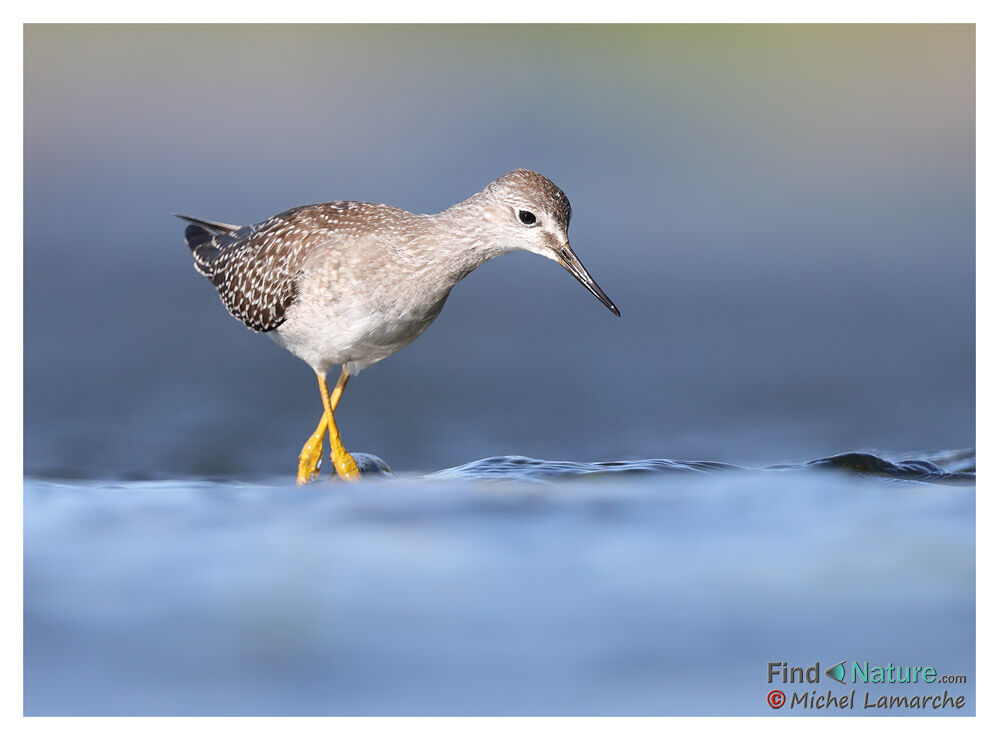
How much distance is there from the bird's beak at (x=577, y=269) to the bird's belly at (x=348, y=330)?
1.07 metres

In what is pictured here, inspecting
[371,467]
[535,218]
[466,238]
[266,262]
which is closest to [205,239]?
[266,262]

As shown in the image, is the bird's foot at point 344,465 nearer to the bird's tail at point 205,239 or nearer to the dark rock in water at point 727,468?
the dark rock in water at point 727,468

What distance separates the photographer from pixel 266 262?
9.81 metres

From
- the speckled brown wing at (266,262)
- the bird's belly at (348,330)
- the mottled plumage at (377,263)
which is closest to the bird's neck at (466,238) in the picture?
the mottled plumage at (377,263)

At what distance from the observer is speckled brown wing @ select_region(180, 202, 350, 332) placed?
31.3ft

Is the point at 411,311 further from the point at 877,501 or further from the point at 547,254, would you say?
the point at 877,501

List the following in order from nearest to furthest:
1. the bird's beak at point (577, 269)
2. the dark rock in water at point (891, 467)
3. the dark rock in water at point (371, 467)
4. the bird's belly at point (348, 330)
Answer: the bird's beak at point (577, 269), the bird's belly at point (348, 330), the dark rock in water at point (891, 467), the dark rock in water at point (371, 467)

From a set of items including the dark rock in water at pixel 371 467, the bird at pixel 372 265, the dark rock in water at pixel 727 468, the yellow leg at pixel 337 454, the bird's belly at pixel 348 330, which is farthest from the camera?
the dark rock in water at pixel 371 467

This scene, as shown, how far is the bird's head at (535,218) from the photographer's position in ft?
28.1

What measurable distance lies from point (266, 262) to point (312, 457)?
5.59 ft

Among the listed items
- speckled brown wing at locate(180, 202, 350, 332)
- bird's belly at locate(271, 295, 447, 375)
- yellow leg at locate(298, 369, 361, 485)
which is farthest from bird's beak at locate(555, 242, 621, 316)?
yellow leg at locate(298, 369, 361, 485)

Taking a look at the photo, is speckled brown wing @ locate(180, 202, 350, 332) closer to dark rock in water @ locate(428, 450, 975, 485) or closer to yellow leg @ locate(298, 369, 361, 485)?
Answer: yellow leg @ locate(298, 369, 361, 485)

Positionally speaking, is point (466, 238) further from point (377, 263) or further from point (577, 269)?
point (577, 269)

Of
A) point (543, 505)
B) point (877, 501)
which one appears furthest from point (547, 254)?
point (877, 501)
